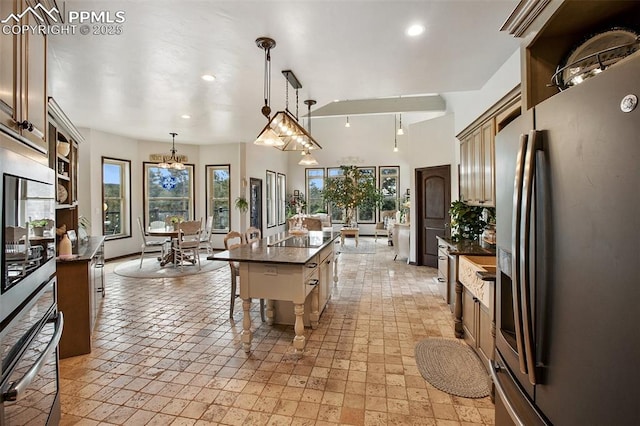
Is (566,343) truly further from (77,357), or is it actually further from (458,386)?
(77,357)

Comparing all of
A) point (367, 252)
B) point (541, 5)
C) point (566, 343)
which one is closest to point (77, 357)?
point (566, 343)

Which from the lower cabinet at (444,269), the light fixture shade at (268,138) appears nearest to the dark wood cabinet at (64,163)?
the light fixture shade at (268,138)

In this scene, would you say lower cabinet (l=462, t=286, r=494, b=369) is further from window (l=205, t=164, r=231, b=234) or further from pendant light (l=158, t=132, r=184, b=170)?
window (l=205, t=164, r=231, b=234)

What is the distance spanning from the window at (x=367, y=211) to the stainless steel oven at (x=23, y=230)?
10.4 meters

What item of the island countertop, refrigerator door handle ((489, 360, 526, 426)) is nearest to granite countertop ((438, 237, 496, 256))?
the island countertop

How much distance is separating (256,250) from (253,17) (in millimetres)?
2078

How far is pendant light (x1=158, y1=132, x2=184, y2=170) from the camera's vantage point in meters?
7.44

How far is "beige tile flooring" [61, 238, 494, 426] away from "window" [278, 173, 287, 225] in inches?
273

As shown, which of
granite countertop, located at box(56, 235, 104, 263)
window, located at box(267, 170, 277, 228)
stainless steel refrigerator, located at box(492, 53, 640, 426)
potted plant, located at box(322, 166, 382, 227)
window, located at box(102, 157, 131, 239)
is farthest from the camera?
potted plant, located at box(322, 166, 382, 227)

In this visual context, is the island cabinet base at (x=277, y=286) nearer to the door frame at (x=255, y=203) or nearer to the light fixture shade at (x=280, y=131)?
the light fixture shade at (x=280, y=131)

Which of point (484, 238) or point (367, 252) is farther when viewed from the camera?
point (367, 252)

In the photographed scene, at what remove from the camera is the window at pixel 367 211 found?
1169cm

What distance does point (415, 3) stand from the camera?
2357 millimetres

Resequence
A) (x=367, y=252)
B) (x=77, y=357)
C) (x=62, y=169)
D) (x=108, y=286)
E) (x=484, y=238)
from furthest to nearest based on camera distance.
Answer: (x=367, y=252) → (x=108, y=286) → (x=62, y=169) → (x=484, y=238) → (x=77, y=357)
